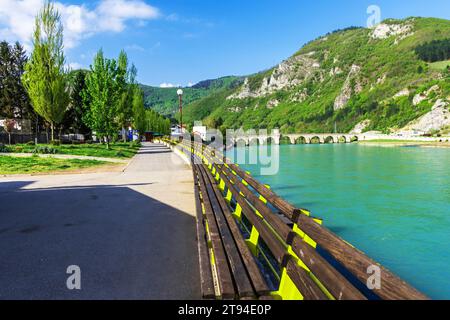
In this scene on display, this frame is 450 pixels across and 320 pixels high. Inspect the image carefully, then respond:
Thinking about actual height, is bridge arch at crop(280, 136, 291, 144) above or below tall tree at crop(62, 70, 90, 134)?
below

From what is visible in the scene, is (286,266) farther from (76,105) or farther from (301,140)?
(301,140)

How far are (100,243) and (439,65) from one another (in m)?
183

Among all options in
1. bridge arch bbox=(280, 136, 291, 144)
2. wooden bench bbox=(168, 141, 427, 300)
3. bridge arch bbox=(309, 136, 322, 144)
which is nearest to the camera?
wooden bench bbox=(168, 141, 427, 300)

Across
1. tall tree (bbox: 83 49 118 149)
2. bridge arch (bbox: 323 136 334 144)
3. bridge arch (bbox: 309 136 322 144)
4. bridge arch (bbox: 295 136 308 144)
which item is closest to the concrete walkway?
tall tree (bbox: 83 49 118 149)

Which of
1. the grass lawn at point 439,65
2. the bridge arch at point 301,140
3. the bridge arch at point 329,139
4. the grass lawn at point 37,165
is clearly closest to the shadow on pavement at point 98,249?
the grass lawn at point 37,165

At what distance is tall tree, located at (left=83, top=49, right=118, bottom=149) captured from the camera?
107 ft

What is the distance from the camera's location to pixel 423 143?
88.2m

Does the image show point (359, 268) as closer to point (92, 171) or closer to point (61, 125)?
point (92, 171)

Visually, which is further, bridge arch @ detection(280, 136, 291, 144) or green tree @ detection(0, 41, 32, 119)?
bridge arch @ detection(280, 136, 291, 144)

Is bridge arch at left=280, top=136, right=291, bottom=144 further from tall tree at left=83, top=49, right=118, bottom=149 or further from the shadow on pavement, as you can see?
the shadow on pavement

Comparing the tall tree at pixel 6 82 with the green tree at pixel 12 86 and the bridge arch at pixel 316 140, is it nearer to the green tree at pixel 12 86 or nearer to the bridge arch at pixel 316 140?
the green tree at pixel 12 86

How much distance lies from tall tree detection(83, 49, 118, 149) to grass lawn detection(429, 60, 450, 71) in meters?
158

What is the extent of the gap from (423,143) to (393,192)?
84.8 meters
